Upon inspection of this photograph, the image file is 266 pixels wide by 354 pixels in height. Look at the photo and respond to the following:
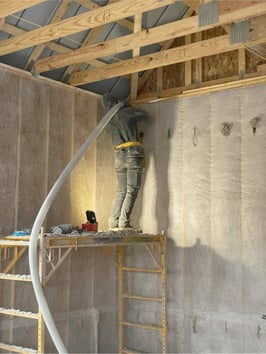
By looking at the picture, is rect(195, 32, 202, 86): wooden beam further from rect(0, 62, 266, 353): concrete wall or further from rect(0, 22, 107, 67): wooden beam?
rect(0, 22, 107, 67): wooden beam

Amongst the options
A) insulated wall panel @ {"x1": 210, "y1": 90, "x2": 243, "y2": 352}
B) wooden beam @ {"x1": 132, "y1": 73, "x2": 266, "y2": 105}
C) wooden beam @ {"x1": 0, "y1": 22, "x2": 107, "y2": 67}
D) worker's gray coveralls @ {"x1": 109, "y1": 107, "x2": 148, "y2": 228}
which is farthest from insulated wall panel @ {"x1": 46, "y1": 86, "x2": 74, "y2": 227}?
insulated wall panel @ {"x1": 210, "y1": 90, "x2": 243, "y2": 352}

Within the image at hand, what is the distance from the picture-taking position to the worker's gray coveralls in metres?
5.73

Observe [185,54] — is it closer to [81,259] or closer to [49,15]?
[49,15]

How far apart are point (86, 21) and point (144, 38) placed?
0.61m

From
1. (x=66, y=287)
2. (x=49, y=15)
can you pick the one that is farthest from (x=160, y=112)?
(x=66, y=287)

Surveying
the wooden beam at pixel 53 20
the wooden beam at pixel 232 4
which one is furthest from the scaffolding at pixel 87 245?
the wooden beam at pixel 232 4

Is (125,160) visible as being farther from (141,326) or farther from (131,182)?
(141,326)

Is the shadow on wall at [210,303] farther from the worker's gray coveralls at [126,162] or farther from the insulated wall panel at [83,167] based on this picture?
the insulated wall panel at [83,167]

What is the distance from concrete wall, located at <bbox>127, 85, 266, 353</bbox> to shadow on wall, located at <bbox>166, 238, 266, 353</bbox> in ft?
0.03

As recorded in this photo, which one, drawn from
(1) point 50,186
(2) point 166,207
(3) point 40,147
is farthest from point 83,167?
(2) point 166,207

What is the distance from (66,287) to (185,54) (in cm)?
Answer: 291

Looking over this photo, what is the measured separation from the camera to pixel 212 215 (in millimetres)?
5480

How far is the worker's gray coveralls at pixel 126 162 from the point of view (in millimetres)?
5730

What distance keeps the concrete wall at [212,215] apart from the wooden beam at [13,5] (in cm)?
260
